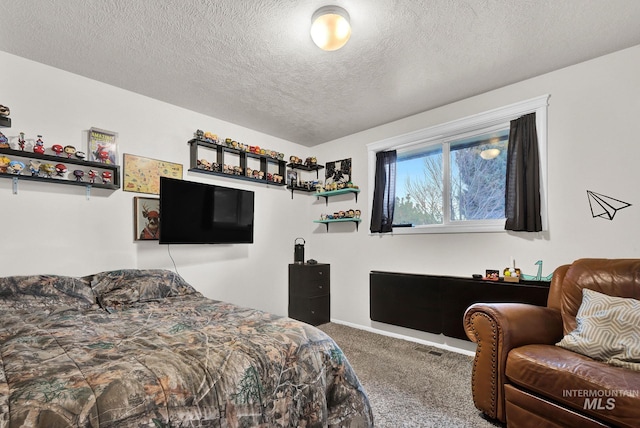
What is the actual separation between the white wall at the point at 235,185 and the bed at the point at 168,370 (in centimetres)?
66

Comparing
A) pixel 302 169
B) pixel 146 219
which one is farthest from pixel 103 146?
pixel 302 169

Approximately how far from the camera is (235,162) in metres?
3.73

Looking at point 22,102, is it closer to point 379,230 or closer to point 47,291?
point 47,291

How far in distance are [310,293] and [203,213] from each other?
1.72m

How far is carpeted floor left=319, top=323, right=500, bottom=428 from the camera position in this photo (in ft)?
6.10

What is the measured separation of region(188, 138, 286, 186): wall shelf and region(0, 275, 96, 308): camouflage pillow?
152 cm

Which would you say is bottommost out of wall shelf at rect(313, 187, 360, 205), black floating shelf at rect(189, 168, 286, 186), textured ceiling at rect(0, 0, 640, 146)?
wall shelf at rect(313, 187, 360, 205)

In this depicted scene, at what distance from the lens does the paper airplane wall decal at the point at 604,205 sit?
7.48 ft

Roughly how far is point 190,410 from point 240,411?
18cm

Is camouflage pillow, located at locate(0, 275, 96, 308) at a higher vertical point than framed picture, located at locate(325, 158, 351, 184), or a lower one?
lower

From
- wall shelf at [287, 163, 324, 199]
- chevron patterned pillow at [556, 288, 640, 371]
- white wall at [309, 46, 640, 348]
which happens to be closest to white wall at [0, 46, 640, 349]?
white wall at [309, 46, 640, 348]

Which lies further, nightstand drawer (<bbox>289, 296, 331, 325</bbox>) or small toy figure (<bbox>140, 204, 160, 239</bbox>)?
nightstand drawer (<bbox>289, 296, 331, 325</bbox>)

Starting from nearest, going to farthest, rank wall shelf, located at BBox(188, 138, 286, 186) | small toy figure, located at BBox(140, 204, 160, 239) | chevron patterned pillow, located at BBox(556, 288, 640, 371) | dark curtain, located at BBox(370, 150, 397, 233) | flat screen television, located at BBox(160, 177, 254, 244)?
1. chevron patterned pillow, located at BBox(556, 288, 640, 371)
2. flat screen television, located at BBox(160, 177, 254, 244)
3. small toy figure, located at BBox(140, 204, 160, 239)
4. wall shelf, located at BBox(188, 138, 286, 186)
5. dark curtain, located at BBox(370, 150, 397, 233)

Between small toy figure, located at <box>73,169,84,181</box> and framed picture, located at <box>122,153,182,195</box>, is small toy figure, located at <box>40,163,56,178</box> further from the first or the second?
framed picture, located at <box>122,153,182,195</box>
